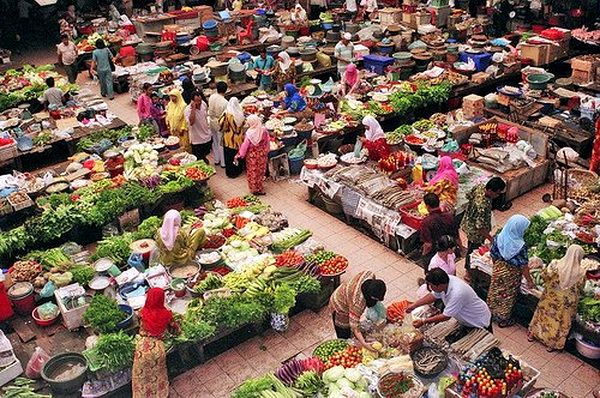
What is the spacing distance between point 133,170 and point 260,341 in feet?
14.2

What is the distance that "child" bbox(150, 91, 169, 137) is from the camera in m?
12.7

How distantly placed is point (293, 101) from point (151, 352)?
24.6ft

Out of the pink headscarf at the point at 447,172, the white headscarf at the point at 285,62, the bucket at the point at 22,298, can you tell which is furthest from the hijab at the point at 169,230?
the white headscarf at the point at 285,62

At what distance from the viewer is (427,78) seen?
47.7ft

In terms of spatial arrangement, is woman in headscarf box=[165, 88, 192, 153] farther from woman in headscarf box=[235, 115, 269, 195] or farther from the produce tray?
the produce tray

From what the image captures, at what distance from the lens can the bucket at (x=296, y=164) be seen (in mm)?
11781

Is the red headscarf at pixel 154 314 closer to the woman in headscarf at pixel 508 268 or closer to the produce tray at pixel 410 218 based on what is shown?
the woman in headscarf at pixel 508 268

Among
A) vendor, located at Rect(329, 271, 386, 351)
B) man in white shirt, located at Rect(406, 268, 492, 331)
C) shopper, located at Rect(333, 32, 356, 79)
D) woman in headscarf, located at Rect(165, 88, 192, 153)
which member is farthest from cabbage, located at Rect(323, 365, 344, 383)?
shopper, located at Rect(333, 32, 356, 79)

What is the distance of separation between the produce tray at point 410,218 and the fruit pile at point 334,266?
53.2 inches

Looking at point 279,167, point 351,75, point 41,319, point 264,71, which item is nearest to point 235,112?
point 279,167

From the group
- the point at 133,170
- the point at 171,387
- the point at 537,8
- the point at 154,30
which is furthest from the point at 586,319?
the point at 154,30

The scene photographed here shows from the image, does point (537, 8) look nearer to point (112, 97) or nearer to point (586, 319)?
point (112, 97)

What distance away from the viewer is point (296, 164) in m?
11.9

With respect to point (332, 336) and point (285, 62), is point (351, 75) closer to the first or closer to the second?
point (285, 62)
